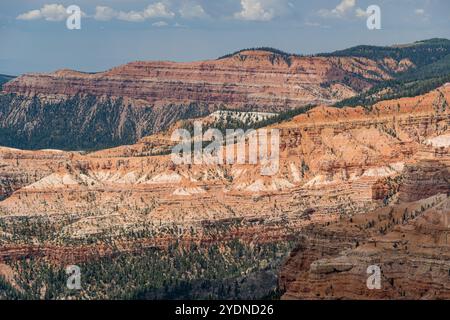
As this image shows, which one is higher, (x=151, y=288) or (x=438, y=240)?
(x=438, y=240)

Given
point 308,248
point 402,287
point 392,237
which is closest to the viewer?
point 402,287
